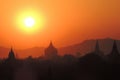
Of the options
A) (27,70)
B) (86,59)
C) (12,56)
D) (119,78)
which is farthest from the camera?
(12,56)

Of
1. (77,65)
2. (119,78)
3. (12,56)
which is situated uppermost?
(12,56)

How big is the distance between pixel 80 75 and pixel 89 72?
148 inches

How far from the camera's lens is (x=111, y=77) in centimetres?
12125

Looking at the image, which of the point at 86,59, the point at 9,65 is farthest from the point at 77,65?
the point at 9,65

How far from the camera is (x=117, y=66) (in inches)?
4975

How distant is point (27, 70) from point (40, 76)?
890 centimetres

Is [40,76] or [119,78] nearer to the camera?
[119,78]

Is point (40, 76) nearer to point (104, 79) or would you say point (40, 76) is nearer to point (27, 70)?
point (27, 70)

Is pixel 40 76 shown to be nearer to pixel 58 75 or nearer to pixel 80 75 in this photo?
pixel 58 75

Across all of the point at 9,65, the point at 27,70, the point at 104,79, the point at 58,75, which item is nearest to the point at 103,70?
the point at 104,79

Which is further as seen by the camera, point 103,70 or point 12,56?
point 12,56

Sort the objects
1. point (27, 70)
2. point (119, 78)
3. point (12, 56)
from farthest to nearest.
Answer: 1. point (12, 56)
2. point (27, 70)
3. point (119, 78)

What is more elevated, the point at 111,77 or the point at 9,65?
the point at 9,65

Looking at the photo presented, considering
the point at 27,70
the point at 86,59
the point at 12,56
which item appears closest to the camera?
the point at 86,59
